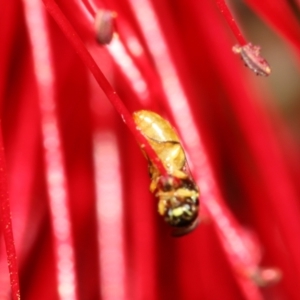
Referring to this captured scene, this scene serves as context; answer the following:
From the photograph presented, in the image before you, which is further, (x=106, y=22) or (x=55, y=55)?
(x=55, y=55)

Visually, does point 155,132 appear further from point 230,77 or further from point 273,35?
point 273,35

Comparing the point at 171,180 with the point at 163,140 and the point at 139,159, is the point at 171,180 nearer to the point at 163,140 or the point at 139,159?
the point at 163,140

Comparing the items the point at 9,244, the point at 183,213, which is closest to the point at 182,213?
the point at 183,213

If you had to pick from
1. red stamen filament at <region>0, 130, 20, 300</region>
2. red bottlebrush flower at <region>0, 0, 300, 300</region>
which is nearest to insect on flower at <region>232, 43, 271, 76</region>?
red bottlebrush flower at <region>0, 0, 300, 300</region>

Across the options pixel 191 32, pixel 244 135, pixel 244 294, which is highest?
pixel 191 32

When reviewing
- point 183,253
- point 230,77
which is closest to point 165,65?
point 230,77

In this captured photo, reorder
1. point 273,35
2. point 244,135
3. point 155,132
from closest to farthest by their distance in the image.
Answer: point 155,132
point 244,135
point 273,35

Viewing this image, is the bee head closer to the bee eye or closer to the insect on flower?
the bee eye
